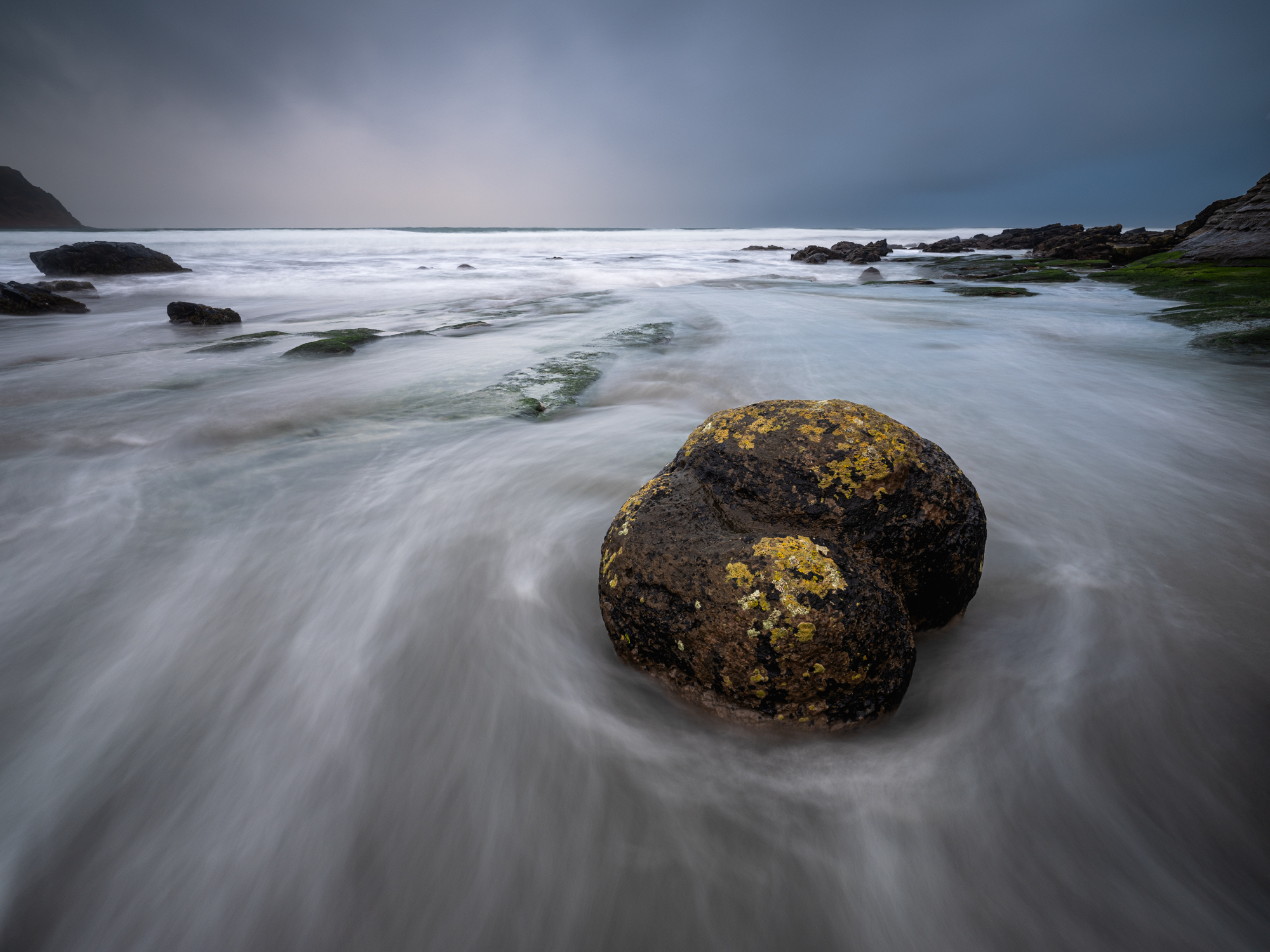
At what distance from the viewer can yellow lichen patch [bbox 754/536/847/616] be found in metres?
1.67

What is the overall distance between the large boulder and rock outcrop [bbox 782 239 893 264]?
95.1 feet

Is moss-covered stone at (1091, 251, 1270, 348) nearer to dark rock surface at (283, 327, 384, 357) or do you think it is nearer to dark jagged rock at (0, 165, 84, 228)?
dark rock surface at (283, 327, 384, 357)

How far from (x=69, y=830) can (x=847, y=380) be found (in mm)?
6277

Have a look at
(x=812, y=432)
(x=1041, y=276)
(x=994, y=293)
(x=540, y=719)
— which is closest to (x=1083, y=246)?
(x=1041, y=276)

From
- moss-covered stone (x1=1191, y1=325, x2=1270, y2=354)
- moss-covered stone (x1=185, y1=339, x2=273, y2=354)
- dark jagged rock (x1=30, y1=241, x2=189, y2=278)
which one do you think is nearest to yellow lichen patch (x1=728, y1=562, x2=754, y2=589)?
moss-covered stone (x1=1191, y1=325, x2=1270, y2=354)

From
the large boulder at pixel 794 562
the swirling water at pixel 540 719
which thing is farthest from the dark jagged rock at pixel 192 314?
the large boulder at pixel 794 562

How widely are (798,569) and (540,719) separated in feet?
3.52

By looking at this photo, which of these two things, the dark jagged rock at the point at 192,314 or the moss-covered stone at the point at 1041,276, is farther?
the moss-covered stone at the point at 1041,276

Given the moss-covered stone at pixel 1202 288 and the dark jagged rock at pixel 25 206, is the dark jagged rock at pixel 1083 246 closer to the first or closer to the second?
the moss-covered stone at pixel 1202 288

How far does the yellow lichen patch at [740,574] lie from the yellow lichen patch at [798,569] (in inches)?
2.5

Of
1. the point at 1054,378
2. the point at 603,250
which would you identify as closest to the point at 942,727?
the point at 1054,378

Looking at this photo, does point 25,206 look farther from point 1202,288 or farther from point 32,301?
point 1202,288

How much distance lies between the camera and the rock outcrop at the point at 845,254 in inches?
1119

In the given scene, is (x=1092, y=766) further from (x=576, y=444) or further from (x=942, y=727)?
(x=576, y=444)
